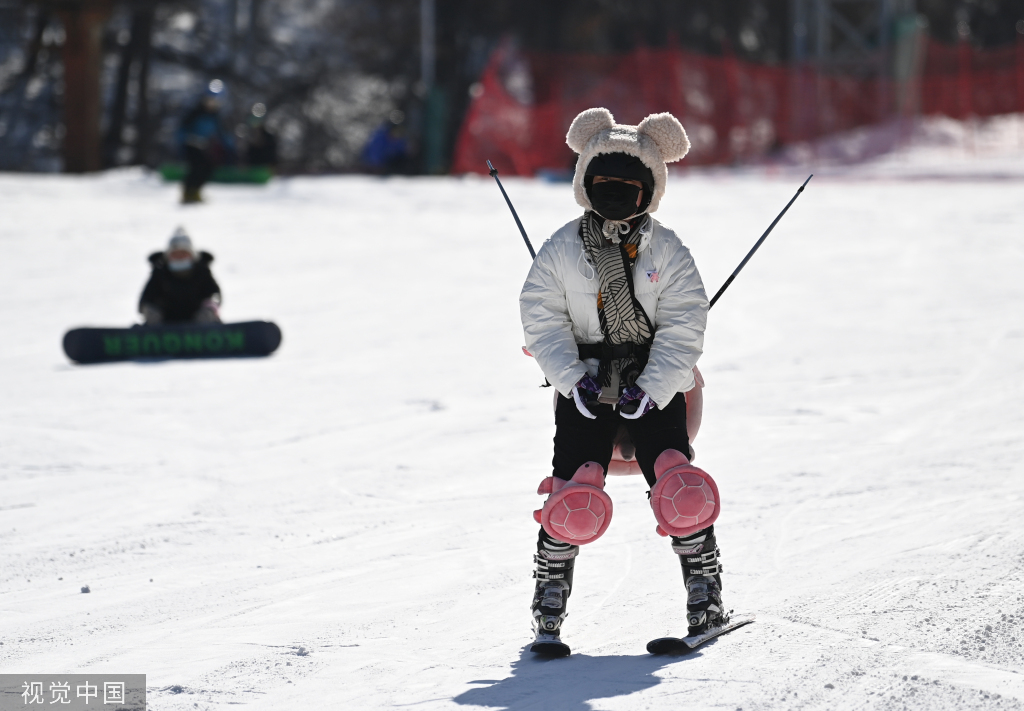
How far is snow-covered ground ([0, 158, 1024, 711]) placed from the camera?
11.4 feet

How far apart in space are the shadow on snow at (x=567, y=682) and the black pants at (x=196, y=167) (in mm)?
12432

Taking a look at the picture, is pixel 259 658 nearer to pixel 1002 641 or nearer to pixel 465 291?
pixel 1002 641

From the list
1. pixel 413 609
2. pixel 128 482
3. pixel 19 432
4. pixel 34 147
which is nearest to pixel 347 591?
pixel 413 609

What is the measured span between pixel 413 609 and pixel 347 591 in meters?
0.29

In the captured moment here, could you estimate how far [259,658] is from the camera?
358 centimetres

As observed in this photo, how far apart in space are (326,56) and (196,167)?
53.2 ft

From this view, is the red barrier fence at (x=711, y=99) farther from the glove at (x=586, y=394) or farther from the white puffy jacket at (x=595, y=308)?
the glove at (x=586, y=394)

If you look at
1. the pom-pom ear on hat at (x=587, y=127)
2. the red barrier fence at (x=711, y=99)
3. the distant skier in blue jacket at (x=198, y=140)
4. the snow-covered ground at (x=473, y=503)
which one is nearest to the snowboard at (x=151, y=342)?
the snow-covered ground at (x=473, y=503)

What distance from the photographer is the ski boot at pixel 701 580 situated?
3.63 meters

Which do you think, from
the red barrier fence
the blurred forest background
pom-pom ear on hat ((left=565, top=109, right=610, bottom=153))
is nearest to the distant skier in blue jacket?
the red barrier fence

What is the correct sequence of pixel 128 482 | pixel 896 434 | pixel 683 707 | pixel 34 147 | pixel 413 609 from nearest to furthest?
pixel 683 707 < pixel 413 609 < pixel 128 482 < pixel 896 434 < pixel 34 147

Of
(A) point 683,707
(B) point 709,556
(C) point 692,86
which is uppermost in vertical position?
(C) point 692,86

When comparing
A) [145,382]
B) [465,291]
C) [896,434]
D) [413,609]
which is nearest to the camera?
[413,609]

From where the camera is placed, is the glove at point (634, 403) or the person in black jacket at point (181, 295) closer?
the glove at point (634, 403)
